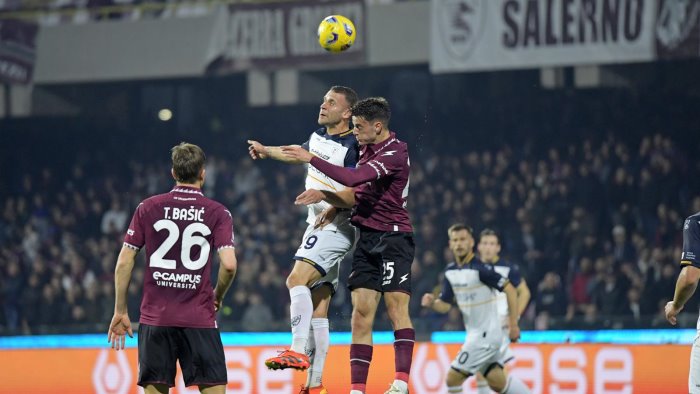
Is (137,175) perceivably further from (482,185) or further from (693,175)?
(693,175)

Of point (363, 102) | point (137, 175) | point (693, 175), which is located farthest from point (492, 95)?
point (363, 102)

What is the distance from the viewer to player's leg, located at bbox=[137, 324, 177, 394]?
21.7ft

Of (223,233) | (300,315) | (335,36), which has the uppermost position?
(335,36)

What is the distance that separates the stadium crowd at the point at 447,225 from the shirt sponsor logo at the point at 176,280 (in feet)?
22.9

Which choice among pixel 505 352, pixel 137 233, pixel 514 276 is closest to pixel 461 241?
pixel 514 276

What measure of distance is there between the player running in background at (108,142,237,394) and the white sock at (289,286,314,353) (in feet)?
3.17

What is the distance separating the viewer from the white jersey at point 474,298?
10.7 meters

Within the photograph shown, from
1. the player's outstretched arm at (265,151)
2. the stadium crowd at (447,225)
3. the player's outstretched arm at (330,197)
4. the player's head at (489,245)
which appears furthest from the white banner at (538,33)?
the player's outstretched arm at (265,151)

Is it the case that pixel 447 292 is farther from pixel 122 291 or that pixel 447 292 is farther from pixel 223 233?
pixel 122 291

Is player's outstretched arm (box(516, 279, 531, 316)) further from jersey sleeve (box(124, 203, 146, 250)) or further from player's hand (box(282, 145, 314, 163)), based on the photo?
jersey sleeve (box(124, 203, 146, 250))

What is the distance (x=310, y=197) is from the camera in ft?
24.1

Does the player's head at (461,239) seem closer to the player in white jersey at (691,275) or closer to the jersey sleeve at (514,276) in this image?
the jersey sleeve at (514,276)

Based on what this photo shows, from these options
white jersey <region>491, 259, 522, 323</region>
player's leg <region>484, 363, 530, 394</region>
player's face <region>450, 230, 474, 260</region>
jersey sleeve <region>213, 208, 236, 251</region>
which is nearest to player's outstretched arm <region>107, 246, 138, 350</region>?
jersey sleeve <region>213, 208, 236, 251</region>

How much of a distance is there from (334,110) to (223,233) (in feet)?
5.63
